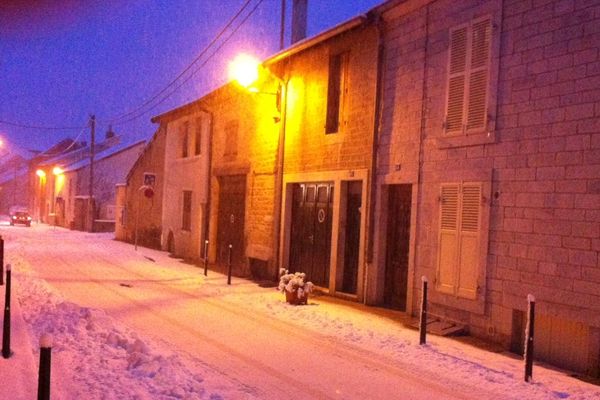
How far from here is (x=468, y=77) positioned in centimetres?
921

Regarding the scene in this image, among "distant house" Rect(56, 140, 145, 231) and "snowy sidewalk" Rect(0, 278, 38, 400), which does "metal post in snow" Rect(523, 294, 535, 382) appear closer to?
"snowy sidewalk" Rect(0, 278, 38, 400)

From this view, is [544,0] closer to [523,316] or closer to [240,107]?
[523,316]

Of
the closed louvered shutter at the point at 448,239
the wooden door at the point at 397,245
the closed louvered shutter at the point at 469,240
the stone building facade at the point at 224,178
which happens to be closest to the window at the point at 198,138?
the stone building facade at the point at 224,178

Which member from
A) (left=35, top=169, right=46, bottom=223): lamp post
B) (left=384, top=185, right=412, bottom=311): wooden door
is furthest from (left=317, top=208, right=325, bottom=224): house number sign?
(left=35, top=169, right=46, bottom=223): lamp post

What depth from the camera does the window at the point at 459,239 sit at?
8852mm

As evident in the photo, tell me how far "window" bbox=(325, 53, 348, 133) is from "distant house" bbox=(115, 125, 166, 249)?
36.3 feet

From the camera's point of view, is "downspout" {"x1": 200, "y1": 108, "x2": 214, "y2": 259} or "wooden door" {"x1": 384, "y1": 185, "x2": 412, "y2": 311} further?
"downspout" {"x1": 200, "y1": 108, "x2": 214, "y2": 259}

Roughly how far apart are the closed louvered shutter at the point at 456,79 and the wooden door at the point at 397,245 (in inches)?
70.1

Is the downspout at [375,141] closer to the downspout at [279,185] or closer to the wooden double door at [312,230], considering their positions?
the wooden double door at [312,230]

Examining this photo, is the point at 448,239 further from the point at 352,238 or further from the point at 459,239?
the point at 352,238

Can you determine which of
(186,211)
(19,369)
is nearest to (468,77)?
(19,369)

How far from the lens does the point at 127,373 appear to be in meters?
5.82

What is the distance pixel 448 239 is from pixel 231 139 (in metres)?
10.1

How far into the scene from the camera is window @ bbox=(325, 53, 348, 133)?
12.8 meters
